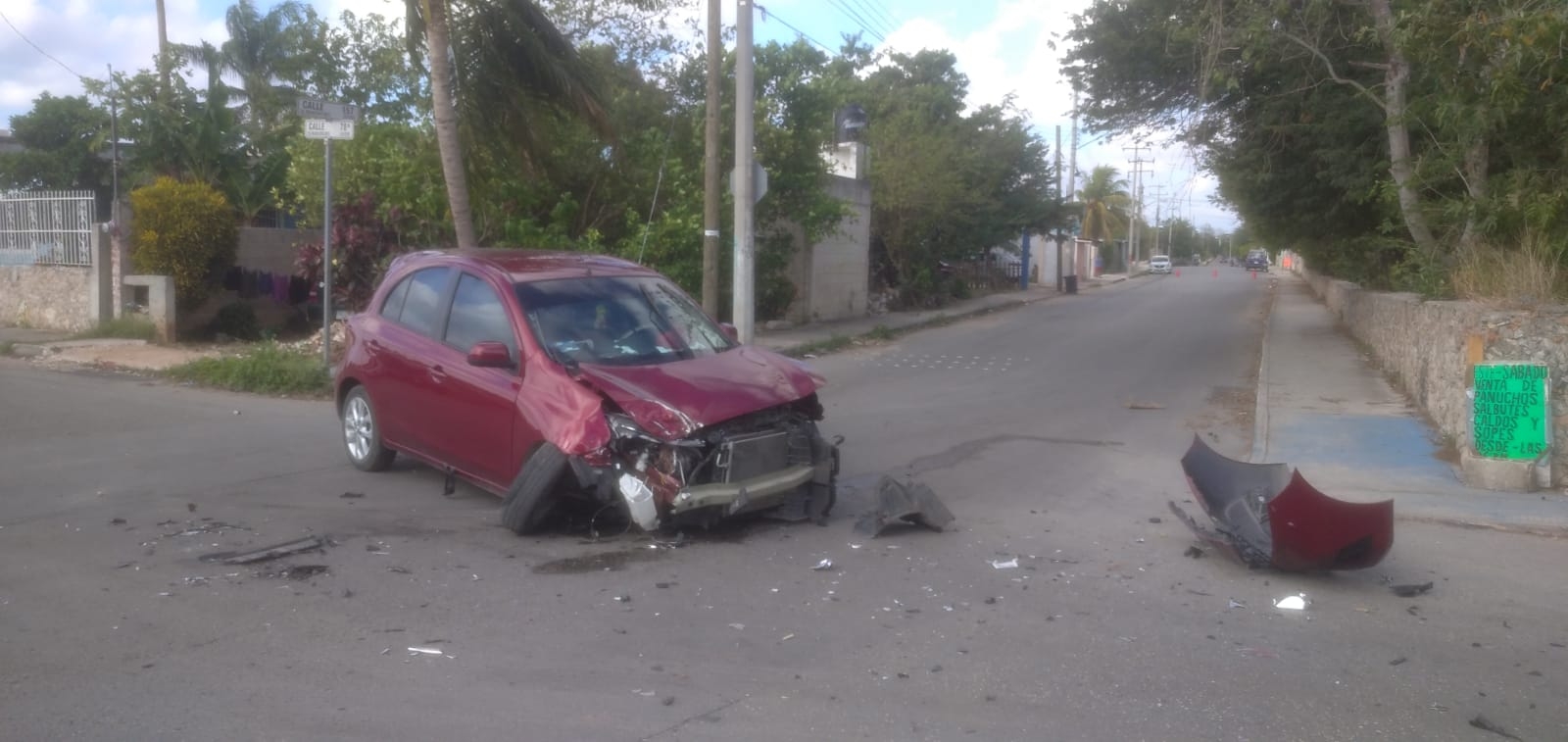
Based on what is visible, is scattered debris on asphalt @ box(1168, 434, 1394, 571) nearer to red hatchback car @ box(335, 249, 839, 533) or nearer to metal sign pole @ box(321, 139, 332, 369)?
red hatchback car @ box(335, 249, 839, 533)

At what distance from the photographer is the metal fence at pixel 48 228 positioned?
19188mm

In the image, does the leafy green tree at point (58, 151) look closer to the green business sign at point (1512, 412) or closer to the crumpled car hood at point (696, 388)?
the crumpled car hood at point (696, 388)

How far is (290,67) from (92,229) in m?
15.9

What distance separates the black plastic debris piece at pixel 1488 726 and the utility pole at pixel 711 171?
1331 cm

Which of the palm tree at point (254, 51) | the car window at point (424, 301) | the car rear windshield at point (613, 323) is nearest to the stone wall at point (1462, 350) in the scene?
the car rear windshield at point (613, 323)

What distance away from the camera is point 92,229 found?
18.7m

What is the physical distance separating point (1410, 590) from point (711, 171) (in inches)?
492

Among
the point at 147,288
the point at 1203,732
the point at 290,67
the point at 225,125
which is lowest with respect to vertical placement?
the point at 1203,732

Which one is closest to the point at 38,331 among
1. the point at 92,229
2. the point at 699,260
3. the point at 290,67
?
the point at 92,229

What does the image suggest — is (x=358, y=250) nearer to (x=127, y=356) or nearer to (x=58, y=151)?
(x=127, y=356)

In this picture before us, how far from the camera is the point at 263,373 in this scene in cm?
1434

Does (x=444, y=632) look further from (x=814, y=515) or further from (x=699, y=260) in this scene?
(x=699, y=260)

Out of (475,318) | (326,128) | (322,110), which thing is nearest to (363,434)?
(475,318)

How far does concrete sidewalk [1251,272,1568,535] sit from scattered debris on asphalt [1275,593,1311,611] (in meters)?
2.68
